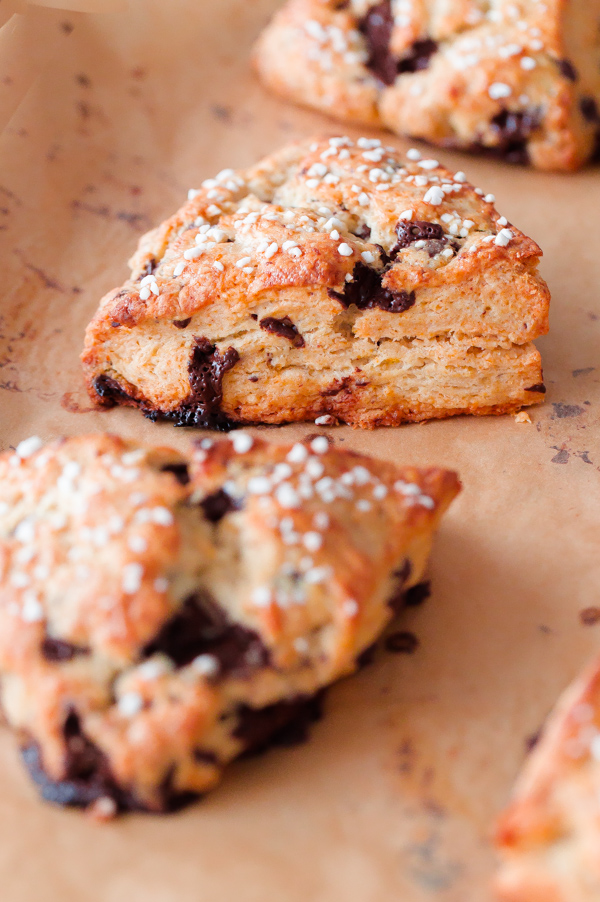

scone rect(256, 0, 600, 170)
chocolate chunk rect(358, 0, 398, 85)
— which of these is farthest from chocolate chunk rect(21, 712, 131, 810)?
chocolate chunk rect(358, 0, 398, 85)

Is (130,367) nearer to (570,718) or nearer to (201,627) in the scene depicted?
(201,627)

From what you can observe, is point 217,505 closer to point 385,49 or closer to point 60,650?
point 60,650

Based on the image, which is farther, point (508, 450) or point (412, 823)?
point (508, 450)

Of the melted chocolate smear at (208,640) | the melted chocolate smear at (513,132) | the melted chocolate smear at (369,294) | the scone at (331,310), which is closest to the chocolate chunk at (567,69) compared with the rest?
the melted chocolate smear at (513,132)

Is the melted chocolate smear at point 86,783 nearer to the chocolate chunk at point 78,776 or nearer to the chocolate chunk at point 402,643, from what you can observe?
the chocolate chunk at point 78,776

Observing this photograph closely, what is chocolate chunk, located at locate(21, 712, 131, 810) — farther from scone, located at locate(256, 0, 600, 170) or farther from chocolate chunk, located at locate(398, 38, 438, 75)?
chocolate chunk, located at locate(398, 38, 438, 75)

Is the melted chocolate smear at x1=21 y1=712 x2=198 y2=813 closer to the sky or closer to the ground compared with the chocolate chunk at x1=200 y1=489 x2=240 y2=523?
closer to the ground

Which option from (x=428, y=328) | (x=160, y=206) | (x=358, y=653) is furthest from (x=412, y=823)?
(x=160, y=206)

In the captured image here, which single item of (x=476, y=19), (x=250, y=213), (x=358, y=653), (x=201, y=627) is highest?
(x=476, y=19)
